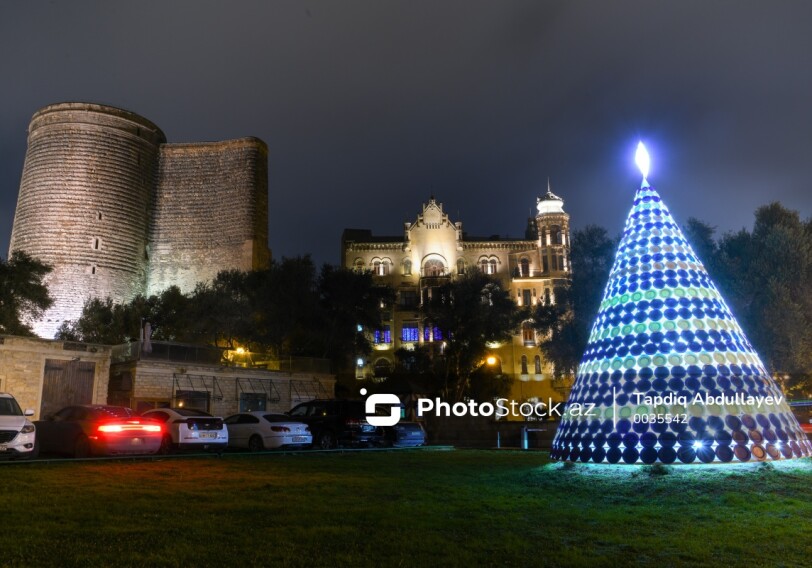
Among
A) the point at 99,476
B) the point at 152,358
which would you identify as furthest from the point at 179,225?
the point at 99,476

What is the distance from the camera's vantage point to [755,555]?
5867mm

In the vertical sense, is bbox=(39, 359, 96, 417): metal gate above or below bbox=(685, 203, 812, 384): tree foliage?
below

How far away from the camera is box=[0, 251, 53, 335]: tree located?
41506 mm

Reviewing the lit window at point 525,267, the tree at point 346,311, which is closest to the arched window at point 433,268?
the lit window at point 525,267

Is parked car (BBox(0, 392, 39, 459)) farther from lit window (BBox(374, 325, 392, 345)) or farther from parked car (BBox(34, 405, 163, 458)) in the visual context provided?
lit window (BBox(374, 325, 392, 345))

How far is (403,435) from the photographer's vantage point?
74.1ft

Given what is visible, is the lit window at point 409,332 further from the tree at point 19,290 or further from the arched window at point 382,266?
the tree at point 19,290

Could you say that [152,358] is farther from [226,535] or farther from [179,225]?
[179,225]

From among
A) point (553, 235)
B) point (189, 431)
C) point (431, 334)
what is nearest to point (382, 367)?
point (431, 334)

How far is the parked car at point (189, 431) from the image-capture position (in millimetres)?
17609

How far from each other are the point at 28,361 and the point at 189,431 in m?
11.6

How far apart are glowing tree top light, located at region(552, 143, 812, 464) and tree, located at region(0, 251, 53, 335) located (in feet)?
130

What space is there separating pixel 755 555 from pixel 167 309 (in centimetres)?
5189

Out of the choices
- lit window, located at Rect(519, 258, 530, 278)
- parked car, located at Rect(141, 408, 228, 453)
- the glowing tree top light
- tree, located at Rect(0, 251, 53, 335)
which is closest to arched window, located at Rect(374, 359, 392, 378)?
lit window, located at Rect(519, 258, 530, 278)
